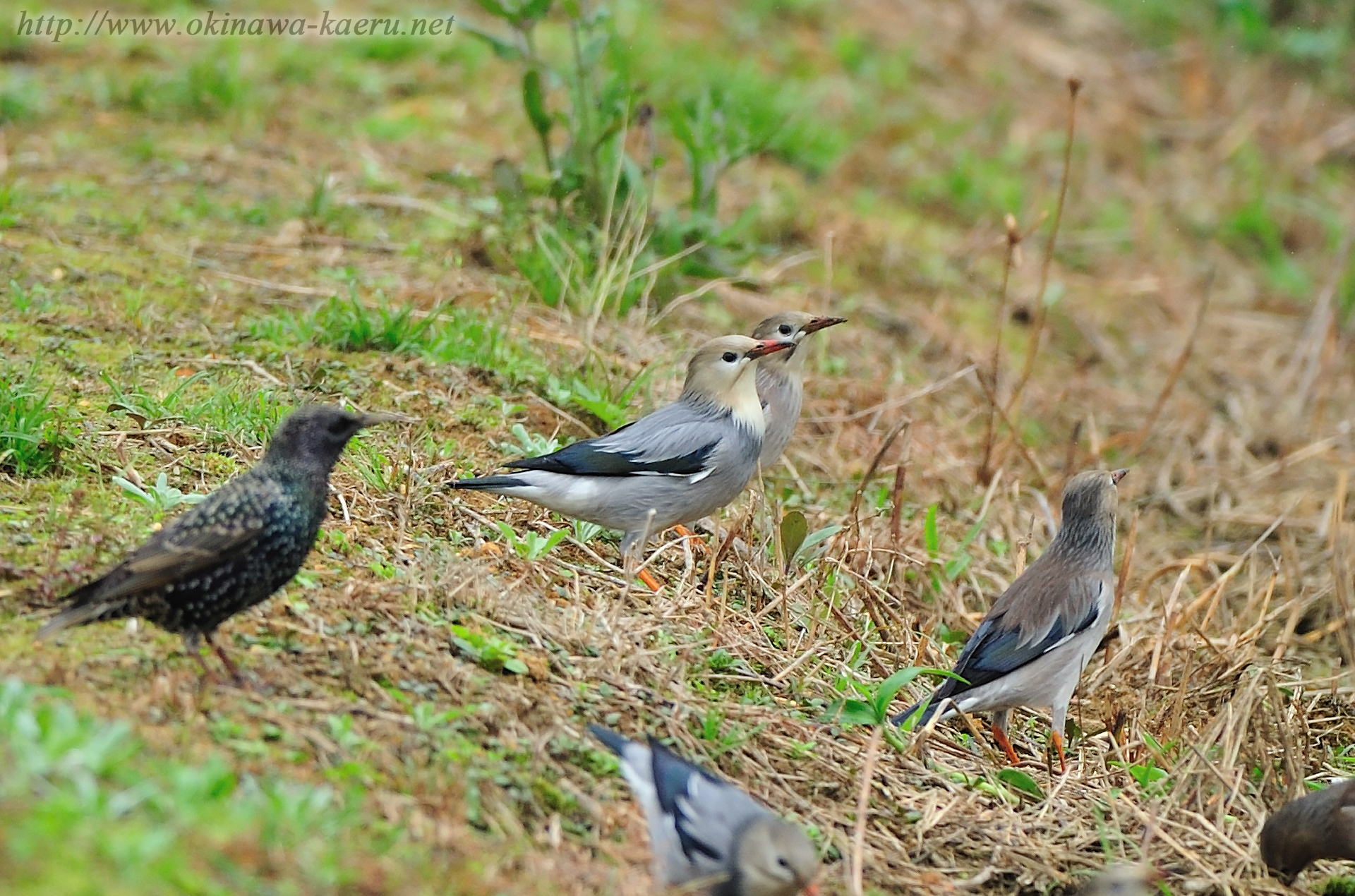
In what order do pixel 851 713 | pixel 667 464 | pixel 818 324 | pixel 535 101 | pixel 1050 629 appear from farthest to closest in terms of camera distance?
pixel 535 101, pixel 818 324, pixel 667 464, pixel 1050 629, pixel 851 713

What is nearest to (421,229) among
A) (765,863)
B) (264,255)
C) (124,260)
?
(264,255)

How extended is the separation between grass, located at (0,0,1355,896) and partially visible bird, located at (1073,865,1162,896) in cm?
9

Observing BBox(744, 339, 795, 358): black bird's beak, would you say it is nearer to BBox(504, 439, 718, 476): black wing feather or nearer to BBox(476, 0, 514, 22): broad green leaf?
BBox(504, 439, 718, 476): black wing feather

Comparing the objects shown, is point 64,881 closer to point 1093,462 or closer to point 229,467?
point 229,467

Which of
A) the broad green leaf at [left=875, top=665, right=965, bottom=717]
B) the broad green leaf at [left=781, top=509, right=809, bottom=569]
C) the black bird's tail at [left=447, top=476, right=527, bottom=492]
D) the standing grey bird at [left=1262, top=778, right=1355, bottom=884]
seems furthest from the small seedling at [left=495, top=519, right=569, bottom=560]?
the standing grey bird at [left=1262, top=778, right=1355, bottom=884]

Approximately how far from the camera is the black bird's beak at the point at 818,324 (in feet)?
24.5

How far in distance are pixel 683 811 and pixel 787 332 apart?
13.0ft

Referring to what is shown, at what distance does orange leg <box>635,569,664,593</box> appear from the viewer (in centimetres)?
596

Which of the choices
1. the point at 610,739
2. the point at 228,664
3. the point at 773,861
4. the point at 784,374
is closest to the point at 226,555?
the point at 228,664

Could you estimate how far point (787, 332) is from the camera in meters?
7.77

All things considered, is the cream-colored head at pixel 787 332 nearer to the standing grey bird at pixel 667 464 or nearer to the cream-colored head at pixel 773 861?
the standing grey bird at pixel 667 464

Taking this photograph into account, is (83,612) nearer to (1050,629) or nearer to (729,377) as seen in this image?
(729,377)

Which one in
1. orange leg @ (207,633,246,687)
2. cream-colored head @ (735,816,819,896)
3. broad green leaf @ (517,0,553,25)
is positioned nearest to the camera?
cream-colored head @ (735,816,819,896)

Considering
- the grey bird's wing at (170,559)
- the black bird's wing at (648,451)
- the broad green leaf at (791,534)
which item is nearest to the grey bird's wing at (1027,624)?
the broad green leaf at (791,534)
